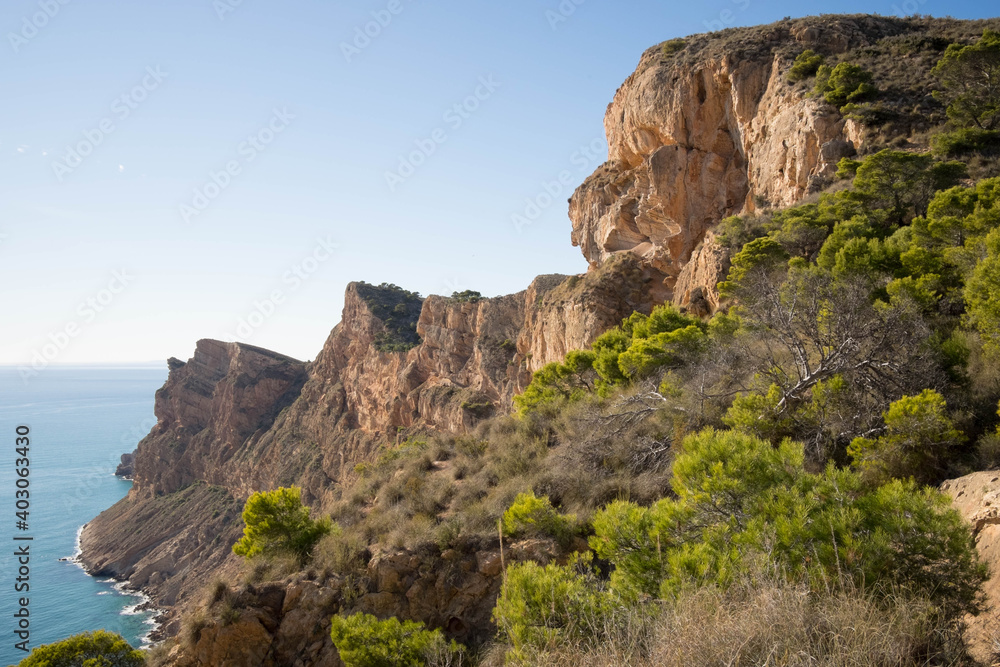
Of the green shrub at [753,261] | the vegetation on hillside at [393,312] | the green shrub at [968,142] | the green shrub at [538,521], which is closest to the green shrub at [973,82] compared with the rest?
the green shrub at [968,142]

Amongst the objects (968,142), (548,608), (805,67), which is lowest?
(548,608)

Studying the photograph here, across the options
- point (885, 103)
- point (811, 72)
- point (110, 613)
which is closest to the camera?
point (885, 103)

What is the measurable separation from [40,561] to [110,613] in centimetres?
1520

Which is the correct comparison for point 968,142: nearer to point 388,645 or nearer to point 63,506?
point 388,645

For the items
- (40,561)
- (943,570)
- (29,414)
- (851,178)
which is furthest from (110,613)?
(29,414)

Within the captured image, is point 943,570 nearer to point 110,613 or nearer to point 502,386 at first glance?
point 502,386

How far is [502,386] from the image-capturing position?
35906mm

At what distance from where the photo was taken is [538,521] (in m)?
9.48

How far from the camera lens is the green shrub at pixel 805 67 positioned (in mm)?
22516

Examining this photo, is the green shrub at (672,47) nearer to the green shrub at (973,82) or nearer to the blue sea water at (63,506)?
the green shrub at (973,82)

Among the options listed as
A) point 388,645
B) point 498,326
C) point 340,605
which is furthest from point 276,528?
point 498,326

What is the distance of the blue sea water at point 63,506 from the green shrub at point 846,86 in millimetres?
44654

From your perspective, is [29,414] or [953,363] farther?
[29,414]

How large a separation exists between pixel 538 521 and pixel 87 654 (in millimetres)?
9905
